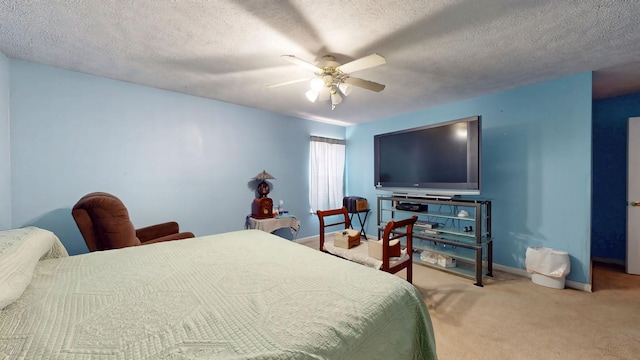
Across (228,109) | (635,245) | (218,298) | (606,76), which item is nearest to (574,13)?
(606,76)

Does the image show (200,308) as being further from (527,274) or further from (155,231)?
(527,274)

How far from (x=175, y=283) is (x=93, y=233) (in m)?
1.35

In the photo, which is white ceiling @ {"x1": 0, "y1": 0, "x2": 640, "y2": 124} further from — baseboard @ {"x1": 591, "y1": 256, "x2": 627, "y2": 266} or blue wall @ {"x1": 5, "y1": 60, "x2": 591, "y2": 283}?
baseboard @ {"x1": 591, "y1": 256, "x2": 627, "y2": 266}

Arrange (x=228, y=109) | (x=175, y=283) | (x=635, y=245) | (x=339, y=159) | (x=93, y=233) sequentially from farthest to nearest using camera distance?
1. (x=339, y=159)
2. (x=228, y=109)
3. (x=635, y=245)
4. (x=93, y=233)
5. (x=175, y=283)

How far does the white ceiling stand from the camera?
61.1 inches

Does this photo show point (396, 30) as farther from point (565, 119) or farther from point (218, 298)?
point (565, 119)

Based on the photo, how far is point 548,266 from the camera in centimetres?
259

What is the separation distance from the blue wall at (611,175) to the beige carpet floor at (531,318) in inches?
24.6

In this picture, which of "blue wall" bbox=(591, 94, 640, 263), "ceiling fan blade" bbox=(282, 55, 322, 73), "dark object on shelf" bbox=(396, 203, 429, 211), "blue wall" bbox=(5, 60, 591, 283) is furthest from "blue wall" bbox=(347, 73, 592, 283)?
"ceiling fan blade" bbox=(282, 55, 322, 73)

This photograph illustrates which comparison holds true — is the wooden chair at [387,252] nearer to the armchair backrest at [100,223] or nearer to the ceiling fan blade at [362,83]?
the ceiling fan blade at [362,83]

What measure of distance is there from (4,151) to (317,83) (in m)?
2.80

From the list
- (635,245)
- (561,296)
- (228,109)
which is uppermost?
(228,109)

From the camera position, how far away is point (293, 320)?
84 centimetres

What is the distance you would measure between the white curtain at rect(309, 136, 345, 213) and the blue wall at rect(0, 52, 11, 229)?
3529 mm
